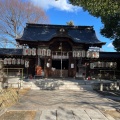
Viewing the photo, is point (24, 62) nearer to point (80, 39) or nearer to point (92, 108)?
point (80, 39)

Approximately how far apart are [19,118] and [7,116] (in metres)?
0.52

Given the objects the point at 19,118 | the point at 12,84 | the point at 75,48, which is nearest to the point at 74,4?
the point at 19,118

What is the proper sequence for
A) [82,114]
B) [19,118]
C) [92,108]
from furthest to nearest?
[92,108] → [82,114] → [19,118]

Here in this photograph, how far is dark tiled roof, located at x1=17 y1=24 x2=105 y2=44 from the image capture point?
2403 cm

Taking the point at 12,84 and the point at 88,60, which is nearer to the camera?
the point at 12,84

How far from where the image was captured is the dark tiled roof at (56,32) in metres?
24.0

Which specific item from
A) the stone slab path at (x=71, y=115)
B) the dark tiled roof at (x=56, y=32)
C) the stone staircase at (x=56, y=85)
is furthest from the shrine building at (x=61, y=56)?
the stone slab path at (x=71, y=115)

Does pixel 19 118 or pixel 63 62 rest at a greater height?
pixel 63 62

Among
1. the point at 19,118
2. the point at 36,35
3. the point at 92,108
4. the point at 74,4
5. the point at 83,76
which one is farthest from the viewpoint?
the point at 36,35

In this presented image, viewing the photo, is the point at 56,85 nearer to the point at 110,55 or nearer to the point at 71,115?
the point at 71,115

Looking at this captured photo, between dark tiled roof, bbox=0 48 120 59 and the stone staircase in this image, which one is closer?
the stone staircase

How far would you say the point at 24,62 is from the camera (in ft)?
78.4

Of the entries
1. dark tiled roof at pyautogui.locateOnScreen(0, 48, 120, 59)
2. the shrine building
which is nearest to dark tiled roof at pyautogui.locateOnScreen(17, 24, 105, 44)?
the shrine building

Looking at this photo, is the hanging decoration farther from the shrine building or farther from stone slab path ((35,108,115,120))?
stone slab path ((35,108,115,120))
